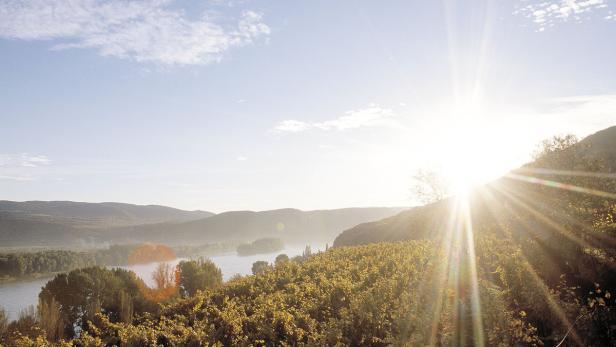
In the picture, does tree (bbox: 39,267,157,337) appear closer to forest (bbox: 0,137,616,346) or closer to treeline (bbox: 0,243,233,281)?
treeline (bbox: 0,243,233,281)

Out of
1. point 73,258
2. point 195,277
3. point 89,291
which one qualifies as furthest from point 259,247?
point 89,291

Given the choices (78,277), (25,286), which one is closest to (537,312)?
(78,277)

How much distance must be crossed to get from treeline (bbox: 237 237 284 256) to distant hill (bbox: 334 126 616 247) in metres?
110

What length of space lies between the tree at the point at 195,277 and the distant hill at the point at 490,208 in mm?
17707

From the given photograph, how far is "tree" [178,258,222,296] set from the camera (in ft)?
116

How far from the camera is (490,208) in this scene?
98.3ft

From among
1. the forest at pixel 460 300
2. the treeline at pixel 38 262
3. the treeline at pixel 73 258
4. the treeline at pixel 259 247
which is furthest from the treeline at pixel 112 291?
the treeline at pixel 259 247

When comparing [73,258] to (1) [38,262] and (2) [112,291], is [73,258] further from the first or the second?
(2) [112,291]

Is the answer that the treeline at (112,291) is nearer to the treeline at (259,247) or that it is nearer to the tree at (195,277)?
the tree at (195,277)

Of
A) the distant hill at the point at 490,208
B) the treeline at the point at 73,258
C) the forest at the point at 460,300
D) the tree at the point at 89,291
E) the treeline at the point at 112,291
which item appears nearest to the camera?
the forest at the point at 460,300

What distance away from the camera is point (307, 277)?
16.1 m

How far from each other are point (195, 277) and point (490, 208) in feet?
78.9

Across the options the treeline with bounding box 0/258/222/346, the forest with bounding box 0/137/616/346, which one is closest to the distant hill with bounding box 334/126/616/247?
the forest with bounding box 0/137/616/346

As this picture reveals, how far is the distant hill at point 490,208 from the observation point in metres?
19.5
